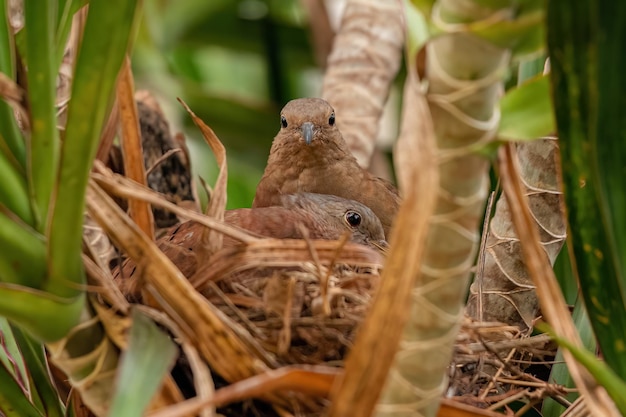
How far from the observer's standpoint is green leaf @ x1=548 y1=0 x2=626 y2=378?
2.96 feet

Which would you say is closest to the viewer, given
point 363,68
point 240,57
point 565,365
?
point 565,365

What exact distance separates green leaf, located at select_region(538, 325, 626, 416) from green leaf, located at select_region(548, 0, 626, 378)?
0.12 meters

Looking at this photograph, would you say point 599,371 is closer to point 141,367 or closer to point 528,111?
point 528,111

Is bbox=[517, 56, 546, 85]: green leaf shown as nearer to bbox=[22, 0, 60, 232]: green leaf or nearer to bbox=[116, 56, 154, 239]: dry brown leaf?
bbox=[116, 56, 154, 239]: dry brown leaf

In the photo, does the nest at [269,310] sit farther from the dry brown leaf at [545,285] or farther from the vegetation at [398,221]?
the dry brown leaf at [545,285]

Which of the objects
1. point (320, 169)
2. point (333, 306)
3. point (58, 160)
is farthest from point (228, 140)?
point (58, 160)

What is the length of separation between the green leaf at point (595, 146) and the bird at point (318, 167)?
114 centimetres

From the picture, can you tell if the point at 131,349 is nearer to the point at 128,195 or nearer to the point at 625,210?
the point at 128,195

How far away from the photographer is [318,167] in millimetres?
2277

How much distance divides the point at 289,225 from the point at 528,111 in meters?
0.68

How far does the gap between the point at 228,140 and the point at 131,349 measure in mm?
2187

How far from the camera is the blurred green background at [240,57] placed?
294 centimetres

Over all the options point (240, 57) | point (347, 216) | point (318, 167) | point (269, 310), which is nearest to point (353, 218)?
point (347, 216)

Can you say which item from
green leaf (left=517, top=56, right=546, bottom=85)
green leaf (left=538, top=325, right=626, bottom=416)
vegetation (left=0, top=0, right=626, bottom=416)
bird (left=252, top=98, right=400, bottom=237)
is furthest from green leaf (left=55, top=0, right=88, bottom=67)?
bird (left=252, top=98, right=400, bottom=237)
